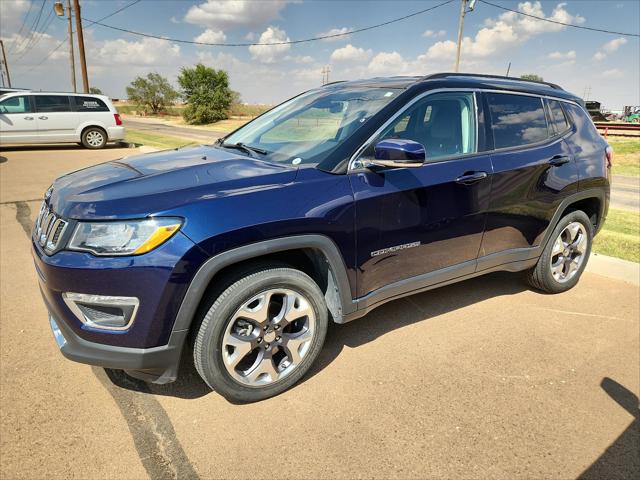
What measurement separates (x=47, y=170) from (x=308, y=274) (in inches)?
395

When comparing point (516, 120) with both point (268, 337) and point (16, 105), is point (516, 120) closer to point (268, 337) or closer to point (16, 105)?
point (268, 337)

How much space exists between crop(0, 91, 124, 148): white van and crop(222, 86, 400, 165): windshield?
1254cm

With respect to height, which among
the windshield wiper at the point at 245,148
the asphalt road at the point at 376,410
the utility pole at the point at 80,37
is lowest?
the asphalt road at the point at 376,410

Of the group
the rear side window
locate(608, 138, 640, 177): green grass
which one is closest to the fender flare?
locate(608, 138, 640, 177): green grass

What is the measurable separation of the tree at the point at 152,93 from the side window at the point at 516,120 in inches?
2659

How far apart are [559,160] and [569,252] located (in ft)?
3.11

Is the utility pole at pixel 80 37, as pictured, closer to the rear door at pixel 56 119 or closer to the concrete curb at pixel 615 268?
the rear door at pixel 56 119

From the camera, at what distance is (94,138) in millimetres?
14445

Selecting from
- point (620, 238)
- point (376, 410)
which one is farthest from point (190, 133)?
point (376, 410)

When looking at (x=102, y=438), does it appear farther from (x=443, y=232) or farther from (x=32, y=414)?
(x=443, y=232)

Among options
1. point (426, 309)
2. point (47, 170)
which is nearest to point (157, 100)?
point (47, 170)

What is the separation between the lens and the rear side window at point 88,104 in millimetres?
13930

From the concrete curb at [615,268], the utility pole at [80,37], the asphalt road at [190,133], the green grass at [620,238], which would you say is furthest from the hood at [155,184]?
the utility pole at [80,37]

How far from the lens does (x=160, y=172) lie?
2.58 m
